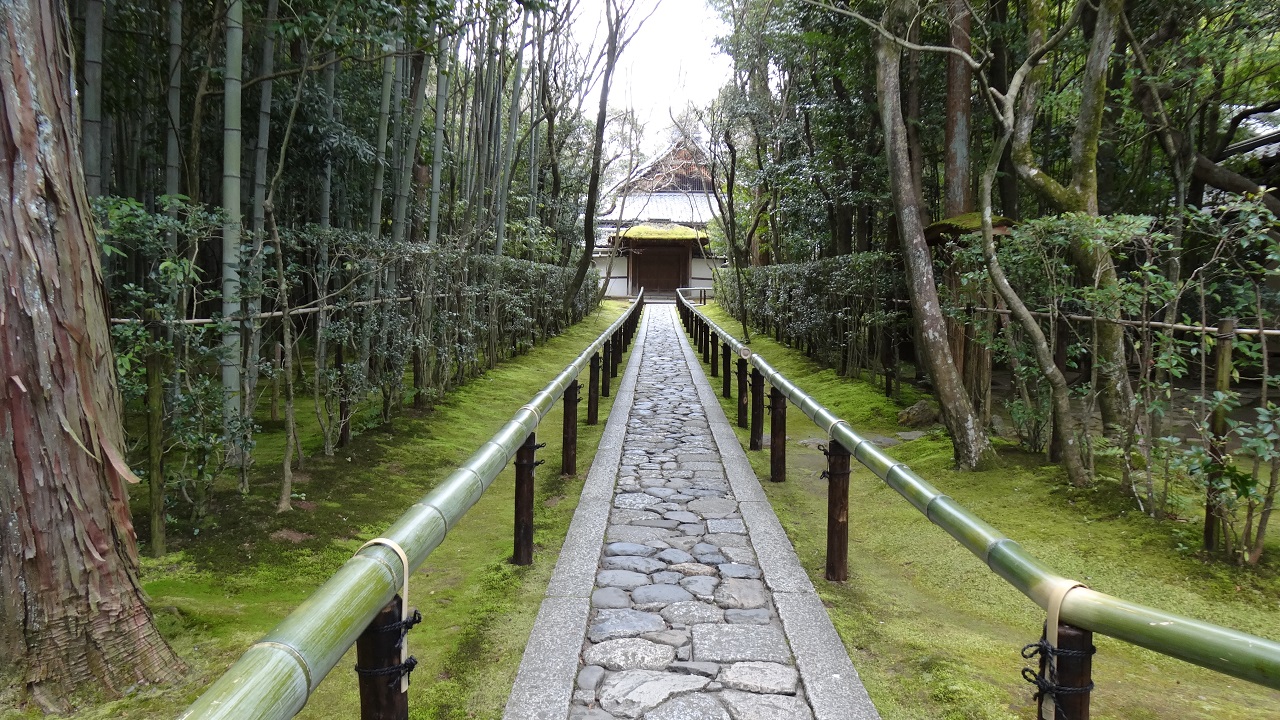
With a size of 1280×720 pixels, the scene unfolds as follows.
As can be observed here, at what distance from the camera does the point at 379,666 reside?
1642 mm

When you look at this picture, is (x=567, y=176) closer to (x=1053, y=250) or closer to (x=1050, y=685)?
(x=1053, y=250)

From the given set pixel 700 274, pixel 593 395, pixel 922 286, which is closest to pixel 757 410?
pixel 922 286

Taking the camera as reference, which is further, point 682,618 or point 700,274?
point 700,274

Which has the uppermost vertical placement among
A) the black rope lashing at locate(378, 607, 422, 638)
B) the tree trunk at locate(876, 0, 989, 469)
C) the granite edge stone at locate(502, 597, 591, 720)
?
the tree trunk at locate(876, 0, 989, 469)

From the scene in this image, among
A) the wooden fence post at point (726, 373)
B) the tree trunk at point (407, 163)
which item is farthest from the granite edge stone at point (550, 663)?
the wooden fence post at point (726, 373)

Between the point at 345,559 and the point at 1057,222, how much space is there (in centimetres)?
453

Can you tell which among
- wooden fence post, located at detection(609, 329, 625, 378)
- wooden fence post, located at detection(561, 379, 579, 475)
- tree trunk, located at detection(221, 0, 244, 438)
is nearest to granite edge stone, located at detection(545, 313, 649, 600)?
wooden fence post, located at detection(561, 379, 579, 475)

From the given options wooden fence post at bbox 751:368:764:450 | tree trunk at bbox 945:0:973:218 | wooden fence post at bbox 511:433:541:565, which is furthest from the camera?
tree trunk at bbox 945:0:973:218

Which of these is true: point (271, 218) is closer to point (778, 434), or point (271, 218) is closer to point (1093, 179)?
point (778, 434)

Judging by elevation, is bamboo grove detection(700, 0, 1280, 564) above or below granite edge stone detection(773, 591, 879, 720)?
above

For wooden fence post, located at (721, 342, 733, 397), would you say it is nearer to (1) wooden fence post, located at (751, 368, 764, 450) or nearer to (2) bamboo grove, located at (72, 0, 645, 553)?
(1) wooden fence post, located at (751, 368, 764, 450)

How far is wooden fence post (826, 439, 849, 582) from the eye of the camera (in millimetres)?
3570

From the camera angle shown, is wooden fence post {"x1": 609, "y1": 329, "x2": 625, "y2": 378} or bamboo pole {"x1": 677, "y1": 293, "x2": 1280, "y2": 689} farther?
wooden fence post {"x1": 609, "y1": 329, "x2": 625, "y2": 378}

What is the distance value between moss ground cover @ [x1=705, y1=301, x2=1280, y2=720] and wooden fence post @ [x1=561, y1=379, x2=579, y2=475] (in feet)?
4.92
